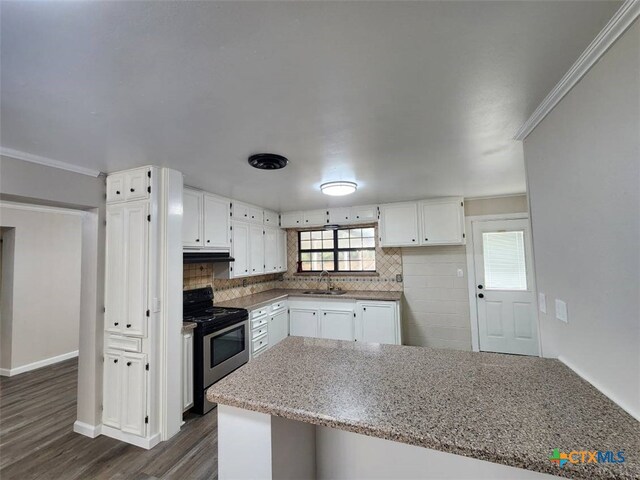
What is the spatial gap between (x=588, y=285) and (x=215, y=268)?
350 centimetres

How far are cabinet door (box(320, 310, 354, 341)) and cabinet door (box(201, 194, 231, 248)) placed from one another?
1758mm

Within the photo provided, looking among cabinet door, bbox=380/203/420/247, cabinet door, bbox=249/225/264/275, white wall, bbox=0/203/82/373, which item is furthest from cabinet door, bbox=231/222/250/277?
white wall, bbox=0/203/82/373

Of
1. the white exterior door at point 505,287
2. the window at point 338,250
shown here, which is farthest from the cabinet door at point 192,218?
the white exterior door at point 505,287

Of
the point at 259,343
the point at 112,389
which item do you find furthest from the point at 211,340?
the point at 259,343

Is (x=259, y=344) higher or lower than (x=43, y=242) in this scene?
lower

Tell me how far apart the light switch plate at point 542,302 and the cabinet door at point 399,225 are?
2270 mm

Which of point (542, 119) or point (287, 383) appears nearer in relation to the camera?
point (287, 383)

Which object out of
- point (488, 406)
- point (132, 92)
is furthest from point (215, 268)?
point (488, 406)

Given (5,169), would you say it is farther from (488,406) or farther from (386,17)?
(488,406)

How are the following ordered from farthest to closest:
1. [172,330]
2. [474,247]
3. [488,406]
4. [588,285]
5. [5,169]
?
1. [474,247]
2. [172,330]
3. [5,169]
4. [588,285]
5. [488,406]

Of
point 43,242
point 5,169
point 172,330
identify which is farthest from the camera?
point 43,242

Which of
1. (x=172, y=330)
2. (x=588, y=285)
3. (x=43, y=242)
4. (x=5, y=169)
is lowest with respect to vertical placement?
(x=172, y=330)

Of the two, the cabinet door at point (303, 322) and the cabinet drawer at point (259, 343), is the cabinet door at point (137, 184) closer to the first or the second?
the cabinet drawer at point (259, 343)

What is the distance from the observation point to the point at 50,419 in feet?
8.71
